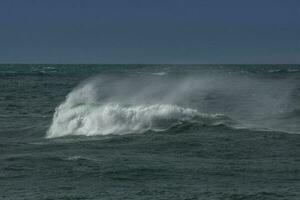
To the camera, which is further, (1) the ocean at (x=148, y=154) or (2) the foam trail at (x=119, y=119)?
(2) the foam trail at (x=119, y=119)

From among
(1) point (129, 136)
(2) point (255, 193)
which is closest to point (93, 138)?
(1) point (129, 136)

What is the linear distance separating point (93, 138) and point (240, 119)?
39.8 feet

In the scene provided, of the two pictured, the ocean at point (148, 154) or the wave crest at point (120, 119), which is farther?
the wave crest at point (120, 119)

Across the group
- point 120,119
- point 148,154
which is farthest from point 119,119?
point 148,154

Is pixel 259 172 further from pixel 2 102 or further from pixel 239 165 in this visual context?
pixel 2 102

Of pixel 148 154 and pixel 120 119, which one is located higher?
pixel 120 119

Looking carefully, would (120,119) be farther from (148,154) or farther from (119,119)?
(148,154)

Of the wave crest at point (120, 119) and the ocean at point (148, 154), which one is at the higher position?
the wave crest at point (120, 119)

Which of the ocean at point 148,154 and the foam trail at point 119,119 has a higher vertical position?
the foam trail at point 119,119

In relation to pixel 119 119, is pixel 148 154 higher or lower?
lower

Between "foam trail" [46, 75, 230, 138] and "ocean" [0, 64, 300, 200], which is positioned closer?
"ocean" [0, 64, 300, 200]

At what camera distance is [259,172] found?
2680 cm

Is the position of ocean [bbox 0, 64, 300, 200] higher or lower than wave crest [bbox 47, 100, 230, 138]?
lower

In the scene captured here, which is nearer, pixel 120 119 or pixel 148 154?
pixel 148 154
